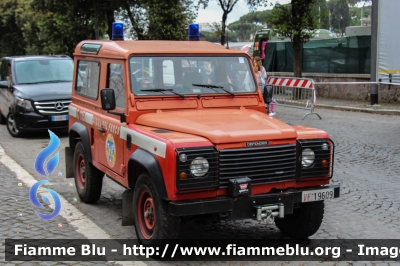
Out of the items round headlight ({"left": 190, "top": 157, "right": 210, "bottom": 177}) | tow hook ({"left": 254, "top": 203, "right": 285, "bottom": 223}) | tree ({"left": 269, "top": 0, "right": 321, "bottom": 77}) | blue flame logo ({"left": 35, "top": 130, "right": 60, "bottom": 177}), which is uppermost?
tree ({"left": 269, "top": 0, "right": 321, "bottom": 77})

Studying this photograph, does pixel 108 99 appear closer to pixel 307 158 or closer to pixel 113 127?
pixel 113 127

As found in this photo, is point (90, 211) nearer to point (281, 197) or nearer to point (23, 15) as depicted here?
point (281, 197)

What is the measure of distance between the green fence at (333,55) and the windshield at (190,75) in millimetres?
15757

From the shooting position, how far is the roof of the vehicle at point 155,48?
22.2ft

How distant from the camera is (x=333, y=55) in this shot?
76.6ft

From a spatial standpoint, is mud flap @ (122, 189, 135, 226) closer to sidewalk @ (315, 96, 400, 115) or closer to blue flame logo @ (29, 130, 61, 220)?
blue flame logo @ (29, 130, 61, 220)

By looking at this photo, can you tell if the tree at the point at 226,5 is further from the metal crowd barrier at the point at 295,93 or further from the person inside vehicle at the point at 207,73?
the person inside vehicle at the point at 207,73

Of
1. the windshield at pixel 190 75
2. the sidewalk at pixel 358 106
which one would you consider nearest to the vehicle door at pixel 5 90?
the windshield at pixel 190 75

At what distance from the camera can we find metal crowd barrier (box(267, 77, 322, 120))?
17734 mm

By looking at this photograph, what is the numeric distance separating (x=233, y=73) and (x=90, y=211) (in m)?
2.59

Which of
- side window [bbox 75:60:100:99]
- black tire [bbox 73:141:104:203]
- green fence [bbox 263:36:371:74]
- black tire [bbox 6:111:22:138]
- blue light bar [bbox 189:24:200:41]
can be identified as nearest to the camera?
side window [bbox 75:60:100:99]

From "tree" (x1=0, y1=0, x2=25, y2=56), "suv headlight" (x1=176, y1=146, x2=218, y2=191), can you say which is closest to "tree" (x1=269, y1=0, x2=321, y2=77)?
"suv headlight" (x1=176, y1=146, x2=218, y2=191)

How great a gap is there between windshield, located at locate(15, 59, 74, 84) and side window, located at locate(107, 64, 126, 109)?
8643 mm

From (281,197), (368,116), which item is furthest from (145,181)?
(368,116)
